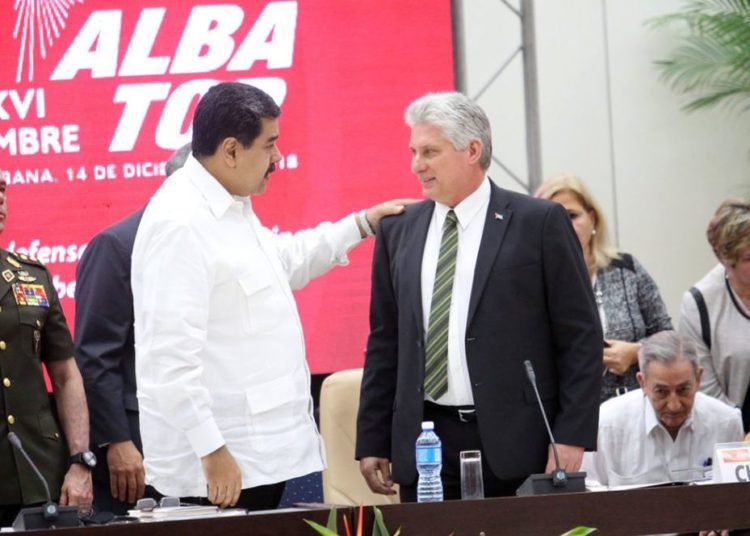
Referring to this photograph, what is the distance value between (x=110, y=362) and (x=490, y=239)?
3.81ft

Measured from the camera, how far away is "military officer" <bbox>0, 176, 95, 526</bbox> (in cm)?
323

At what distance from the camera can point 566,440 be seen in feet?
10.6

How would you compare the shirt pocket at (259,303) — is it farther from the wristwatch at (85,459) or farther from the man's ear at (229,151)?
the wristwatch at (85,459)

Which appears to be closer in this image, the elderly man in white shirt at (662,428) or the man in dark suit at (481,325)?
the man in dark suit at (481,325)

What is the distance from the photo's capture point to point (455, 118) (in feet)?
11.0

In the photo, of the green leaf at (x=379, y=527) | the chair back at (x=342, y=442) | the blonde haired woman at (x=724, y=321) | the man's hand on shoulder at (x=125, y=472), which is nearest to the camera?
the green leaf at (x=379, y=527)

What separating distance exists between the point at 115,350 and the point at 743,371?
2.09 metres

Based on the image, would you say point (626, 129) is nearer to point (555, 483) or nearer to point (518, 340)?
point (518, 340)

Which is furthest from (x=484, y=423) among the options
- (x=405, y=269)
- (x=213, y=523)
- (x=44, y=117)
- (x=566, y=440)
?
(x=44, y=117)

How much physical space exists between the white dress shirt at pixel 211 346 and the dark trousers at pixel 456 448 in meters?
0.31

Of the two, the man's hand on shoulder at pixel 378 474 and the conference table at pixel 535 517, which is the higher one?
the man's hand on shoulder at pixel 378 474

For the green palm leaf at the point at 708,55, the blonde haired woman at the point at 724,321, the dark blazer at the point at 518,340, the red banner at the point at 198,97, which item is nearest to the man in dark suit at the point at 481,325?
the dark blazer at the point at 518,340

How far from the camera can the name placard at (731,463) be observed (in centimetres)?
296

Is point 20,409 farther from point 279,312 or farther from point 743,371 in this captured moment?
point 743,371
